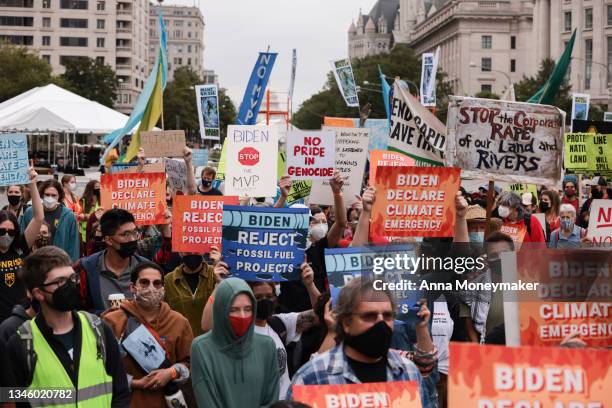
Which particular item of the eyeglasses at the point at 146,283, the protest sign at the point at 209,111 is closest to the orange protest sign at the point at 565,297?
the eyeglasses at the point at 146,283

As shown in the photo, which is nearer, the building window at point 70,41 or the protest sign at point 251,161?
the protest sign at point 251,161

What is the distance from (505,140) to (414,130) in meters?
1.52

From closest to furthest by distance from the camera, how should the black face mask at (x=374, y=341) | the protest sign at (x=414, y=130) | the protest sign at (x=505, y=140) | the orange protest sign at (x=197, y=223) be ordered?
the black face mask at (x=374, y=341) → the protest sign at (x=505, y=140) → the orange protest sign at (x=197, y=223) → the protest sign at (x=414, y=130)

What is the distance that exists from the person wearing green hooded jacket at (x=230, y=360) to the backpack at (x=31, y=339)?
433 mm

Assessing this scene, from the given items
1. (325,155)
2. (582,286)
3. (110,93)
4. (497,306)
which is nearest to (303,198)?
(325,155)

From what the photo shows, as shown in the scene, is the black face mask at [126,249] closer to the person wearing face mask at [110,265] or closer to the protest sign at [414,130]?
the person wearing face mask at [110,265]

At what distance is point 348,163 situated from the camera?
1035 centimetres

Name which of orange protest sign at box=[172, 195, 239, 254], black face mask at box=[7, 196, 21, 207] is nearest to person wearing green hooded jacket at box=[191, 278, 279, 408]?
orange protest sign at box=[172, 195, 239, 254]

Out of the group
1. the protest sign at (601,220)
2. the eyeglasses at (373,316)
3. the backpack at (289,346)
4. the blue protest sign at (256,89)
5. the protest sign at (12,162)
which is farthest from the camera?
the blue protest sign at (256,89)

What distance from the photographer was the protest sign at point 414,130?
9070 mm

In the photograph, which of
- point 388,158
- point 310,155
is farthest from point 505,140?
point 388,158

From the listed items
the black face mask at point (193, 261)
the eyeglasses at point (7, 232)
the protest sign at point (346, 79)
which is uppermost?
the protest sign at point (346, 79)

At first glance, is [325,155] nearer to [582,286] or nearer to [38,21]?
[582,286]

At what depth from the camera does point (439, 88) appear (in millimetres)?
82938
